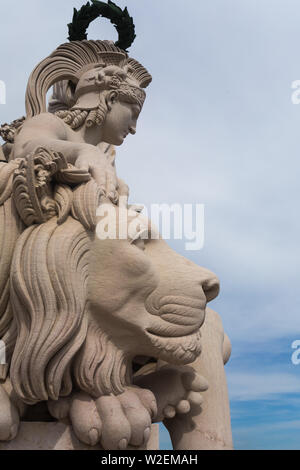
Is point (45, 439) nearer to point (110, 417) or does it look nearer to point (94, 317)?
point (110, 417)

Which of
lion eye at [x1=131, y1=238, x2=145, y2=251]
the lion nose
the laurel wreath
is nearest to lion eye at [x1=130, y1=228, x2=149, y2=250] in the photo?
lion eye at [x1=131, y1=238, x2=145, y2=251]

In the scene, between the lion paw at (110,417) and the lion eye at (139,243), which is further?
the lion eye at (139,243)

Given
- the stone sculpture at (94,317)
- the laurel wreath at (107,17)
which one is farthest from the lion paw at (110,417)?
the laurel wreath at (107,17)

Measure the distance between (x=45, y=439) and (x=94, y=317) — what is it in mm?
575

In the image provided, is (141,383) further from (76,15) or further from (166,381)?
(76,15)

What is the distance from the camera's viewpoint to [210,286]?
266cm

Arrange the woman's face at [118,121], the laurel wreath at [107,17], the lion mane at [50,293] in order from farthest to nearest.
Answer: the laurel wreath at [107,17]
the woman's face at [118,121]
the lion mane at [50,293]

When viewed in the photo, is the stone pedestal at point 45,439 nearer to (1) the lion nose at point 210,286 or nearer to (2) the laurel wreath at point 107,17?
(1) the lion nose at point 210,286

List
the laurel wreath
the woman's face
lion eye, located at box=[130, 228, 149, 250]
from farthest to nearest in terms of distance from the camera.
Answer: the laurel wreath, the woman's face, lion eye, located at box=[130, 228, 149, 250]

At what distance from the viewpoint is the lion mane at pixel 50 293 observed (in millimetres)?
2318

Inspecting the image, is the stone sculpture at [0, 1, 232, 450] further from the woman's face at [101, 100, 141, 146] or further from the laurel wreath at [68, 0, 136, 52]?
the laurel wreath at [68, 0, 136, 52]

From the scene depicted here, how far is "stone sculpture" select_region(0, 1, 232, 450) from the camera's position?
2332 millimetres

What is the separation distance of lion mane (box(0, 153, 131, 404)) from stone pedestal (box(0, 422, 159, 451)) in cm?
15

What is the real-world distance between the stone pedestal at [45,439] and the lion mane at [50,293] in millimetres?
154
